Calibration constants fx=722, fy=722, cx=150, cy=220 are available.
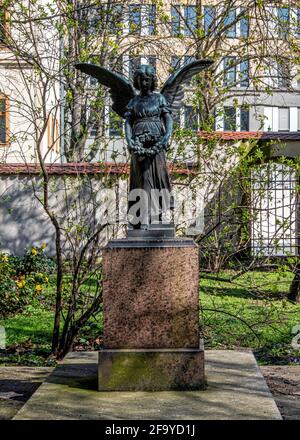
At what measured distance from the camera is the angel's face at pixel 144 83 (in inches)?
270

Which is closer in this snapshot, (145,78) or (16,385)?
(145,78)

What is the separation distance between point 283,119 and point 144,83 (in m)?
39.4

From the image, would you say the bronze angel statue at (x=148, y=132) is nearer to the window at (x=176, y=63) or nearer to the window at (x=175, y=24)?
the window at (x=176, y=63)

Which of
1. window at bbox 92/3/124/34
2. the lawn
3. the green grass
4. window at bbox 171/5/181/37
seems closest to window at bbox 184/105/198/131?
window at bbox 171/5/181/37

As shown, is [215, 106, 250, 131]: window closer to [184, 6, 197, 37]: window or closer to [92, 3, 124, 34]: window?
[184, 6, 197, 37]: window

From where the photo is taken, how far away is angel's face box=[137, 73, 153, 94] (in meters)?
6.86

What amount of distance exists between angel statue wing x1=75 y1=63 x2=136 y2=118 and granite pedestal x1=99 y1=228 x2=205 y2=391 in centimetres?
161

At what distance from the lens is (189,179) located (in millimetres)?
11414

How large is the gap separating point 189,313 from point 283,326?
4968 millimetres

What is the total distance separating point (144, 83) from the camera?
22.6 ft

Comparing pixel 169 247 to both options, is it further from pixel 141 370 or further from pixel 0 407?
pixel 0 407

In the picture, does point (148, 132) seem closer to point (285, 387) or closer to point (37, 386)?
point (37, 386)

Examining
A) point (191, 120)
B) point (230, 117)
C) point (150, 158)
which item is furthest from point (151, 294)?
point (191, 120)
